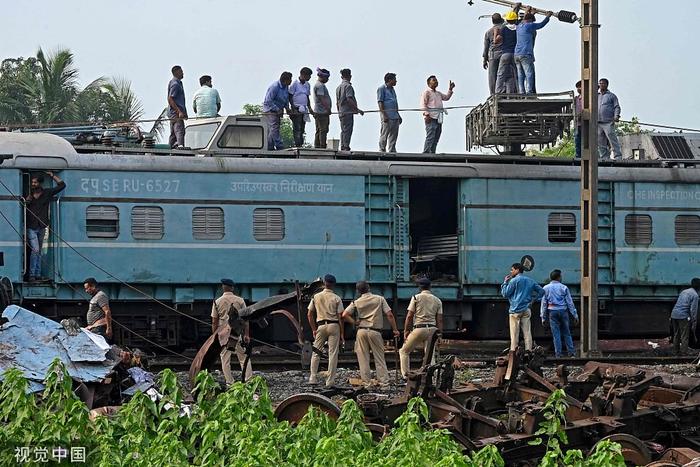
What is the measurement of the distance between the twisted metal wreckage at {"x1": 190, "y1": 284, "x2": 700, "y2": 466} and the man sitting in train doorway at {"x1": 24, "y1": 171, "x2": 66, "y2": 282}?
884 cm

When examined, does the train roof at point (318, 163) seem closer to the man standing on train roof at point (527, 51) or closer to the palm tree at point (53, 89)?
the man standing on train roof at point (527, 51)

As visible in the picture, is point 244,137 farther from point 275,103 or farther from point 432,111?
point 432,111

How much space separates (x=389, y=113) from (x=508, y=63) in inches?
94.8

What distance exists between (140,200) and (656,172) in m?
9.86

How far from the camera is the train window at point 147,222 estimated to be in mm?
20609

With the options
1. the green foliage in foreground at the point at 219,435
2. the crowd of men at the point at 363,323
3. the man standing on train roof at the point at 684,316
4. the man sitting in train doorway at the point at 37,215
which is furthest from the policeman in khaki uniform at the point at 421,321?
the man standing on train roof at the point at 684,316

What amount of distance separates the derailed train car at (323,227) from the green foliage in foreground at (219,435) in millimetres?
10298

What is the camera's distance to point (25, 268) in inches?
787

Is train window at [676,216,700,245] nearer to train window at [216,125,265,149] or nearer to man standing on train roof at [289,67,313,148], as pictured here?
man standing on train roof at [289,67,313,148]

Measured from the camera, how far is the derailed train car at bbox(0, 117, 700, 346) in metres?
20.3

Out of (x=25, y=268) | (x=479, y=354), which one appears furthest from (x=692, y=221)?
(x=25, y=268)

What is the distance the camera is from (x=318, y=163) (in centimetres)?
2156

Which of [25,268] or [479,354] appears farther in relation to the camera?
[479,354]

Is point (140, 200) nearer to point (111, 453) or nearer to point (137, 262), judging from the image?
point (137, 262)
